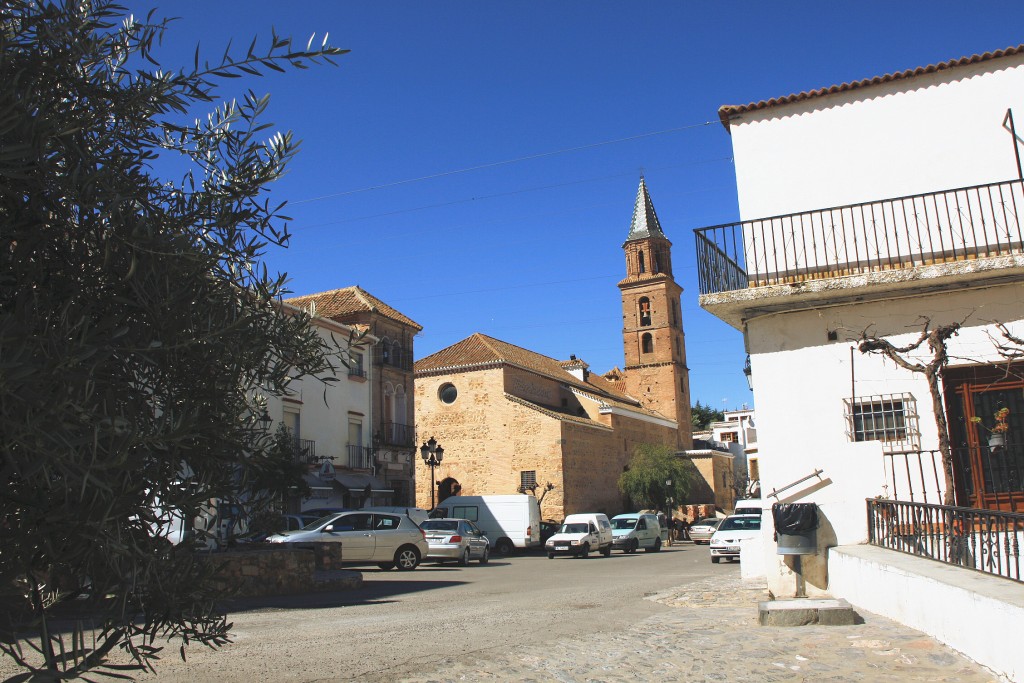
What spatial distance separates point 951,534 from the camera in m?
7.71

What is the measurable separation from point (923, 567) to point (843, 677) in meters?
1.92

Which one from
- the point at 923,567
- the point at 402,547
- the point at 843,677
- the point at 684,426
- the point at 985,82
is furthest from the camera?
the point at 684,426

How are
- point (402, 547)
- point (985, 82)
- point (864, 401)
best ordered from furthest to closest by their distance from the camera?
point (402, 547), point (985, 82), point (864, 401)

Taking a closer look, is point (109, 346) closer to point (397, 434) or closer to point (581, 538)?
point (581, 538)

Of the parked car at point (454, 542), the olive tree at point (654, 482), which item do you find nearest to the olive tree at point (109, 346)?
the parked car at point (454, 542)

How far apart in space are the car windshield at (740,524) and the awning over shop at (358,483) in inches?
545

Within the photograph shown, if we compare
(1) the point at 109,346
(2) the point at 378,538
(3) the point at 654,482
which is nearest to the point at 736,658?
(1) the point at 109,346

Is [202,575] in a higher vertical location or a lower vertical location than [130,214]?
lower

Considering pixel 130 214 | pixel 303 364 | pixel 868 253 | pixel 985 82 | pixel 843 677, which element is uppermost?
pixel 985 82

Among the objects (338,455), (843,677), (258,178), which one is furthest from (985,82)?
(338,455)

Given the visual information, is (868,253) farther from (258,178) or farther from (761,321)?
(258,178)

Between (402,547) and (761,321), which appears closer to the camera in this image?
(761,321)

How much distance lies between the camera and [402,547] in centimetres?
2108

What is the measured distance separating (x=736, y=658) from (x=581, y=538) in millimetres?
21230
